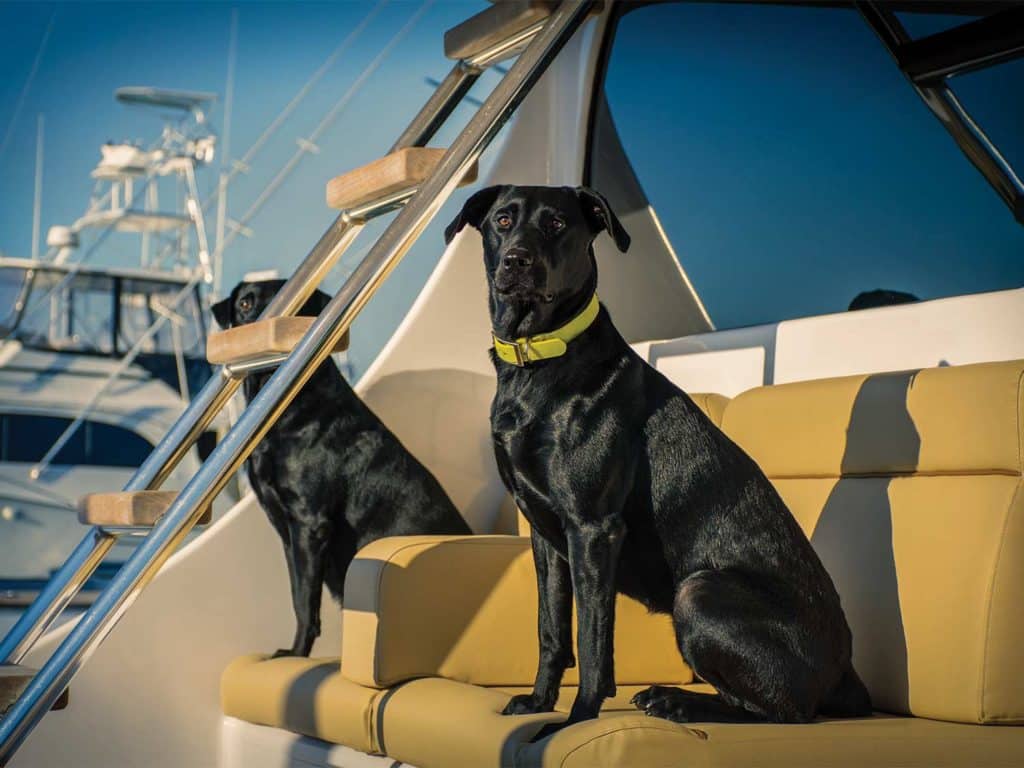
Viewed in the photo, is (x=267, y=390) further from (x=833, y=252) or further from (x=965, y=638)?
(x=833, y=252)

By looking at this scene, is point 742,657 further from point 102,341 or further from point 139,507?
point 102,341

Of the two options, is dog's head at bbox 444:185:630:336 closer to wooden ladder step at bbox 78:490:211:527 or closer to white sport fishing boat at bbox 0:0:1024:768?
white sport fishing boat at bbox 0:0:1024:768

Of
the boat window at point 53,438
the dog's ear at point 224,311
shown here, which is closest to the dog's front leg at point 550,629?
the dog's ear at point 224,311

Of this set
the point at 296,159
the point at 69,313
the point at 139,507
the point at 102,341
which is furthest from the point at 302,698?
the point at 296,159

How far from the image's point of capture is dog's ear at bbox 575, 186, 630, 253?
7.32 feet

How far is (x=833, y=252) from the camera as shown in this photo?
342 cm

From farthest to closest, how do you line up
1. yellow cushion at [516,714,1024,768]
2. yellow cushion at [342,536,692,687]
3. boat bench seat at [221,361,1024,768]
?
yellow cushion at [342,536,692,687]
boat bench seat at [221,361,1024,768]
yellow cushion at [516,714,1024,768]

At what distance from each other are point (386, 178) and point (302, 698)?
1090 millimetres

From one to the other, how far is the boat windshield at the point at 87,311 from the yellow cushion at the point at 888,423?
766cm

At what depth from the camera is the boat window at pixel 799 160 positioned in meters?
3.10

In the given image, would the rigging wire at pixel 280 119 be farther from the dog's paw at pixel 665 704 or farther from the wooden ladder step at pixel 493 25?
the dog's paw at pixel 665 704

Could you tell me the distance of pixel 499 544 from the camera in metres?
2.77

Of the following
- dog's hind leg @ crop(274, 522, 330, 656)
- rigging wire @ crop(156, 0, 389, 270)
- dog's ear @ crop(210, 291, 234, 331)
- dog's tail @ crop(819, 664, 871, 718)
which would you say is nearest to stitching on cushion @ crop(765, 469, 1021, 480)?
dog's tail @ crop(819, 664, 871, 718)

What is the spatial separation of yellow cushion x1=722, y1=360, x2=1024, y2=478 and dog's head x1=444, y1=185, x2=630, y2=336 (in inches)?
23.3
